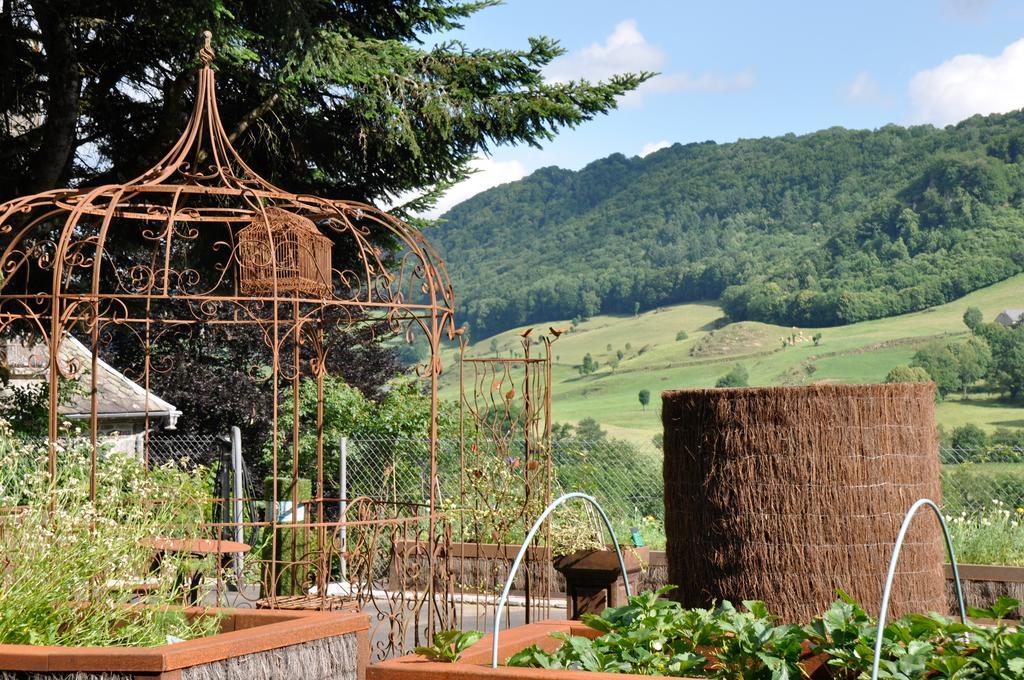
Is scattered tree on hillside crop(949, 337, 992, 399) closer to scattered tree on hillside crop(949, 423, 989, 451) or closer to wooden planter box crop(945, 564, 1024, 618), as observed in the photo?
scattered tree on hillside crop(949, 423, 989, 451)

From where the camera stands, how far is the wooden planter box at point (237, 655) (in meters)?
3.97

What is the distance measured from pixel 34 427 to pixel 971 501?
9408mm

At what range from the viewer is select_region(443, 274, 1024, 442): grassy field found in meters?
57.7

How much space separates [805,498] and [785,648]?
911 mm

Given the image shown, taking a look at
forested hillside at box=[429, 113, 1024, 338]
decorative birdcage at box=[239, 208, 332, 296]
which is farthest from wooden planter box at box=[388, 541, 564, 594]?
forested hillside at box=[429, 113, 1024, 338]

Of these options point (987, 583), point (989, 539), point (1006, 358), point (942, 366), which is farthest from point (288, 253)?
point (1006, 358)

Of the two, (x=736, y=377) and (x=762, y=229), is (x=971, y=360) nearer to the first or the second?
(x=736, y=377)

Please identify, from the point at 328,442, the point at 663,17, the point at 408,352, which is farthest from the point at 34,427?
the point at 408,352

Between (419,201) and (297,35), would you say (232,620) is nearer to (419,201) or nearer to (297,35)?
(297,35)

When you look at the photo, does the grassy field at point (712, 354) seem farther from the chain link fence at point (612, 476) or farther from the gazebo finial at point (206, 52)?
the gazebo finial at point (206, 52)

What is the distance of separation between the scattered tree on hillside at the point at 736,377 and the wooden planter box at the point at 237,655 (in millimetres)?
56481

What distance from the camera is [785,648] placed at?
3.52m

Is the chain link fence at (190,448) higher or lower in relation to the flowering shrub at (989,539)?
higher

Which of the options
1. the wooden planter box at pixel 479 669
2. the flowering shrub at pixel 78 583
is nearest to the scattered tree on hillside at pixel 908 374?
the flowering shrub at pixel 78 583
